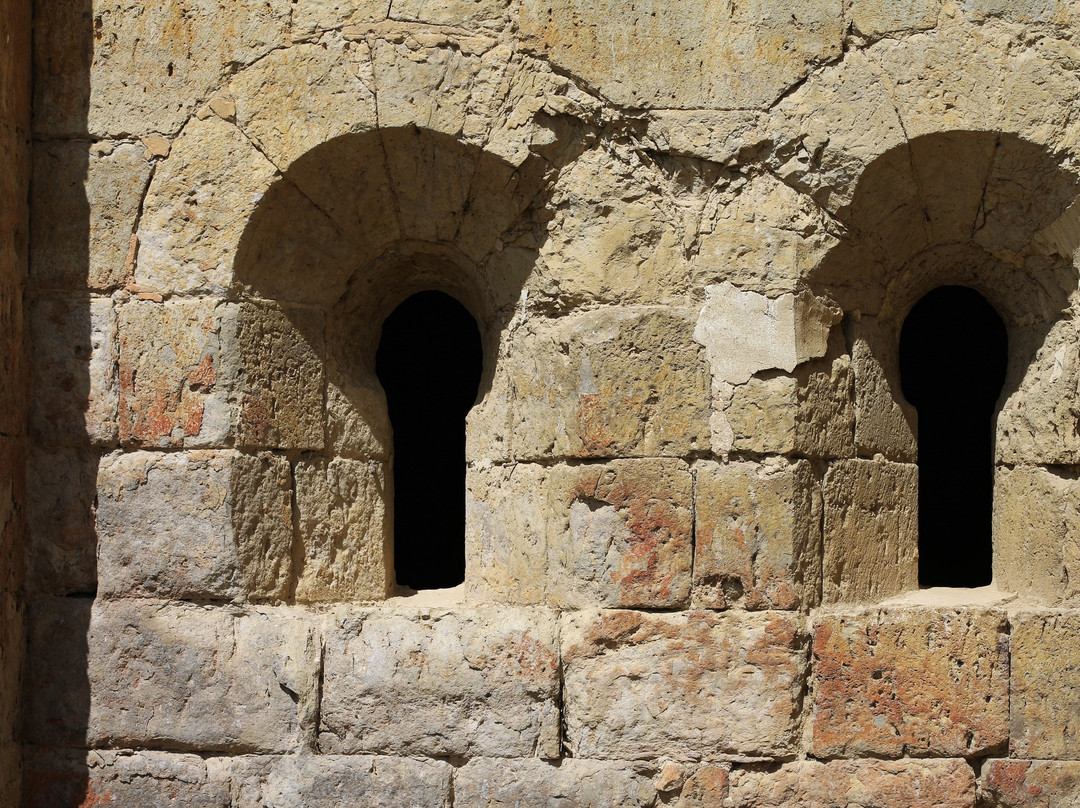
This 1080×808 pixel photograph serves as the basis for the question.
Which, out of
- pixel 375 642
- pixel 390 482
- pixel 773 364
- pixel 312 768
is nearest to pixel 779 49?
pixel 773 364

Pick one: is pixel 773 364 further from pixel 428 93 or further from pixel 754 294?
pixel 428 93

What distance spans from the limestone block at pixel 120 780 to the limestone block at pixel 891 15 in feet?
12.0

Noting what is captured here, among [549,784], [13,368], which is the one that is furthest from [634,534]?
[13,368]

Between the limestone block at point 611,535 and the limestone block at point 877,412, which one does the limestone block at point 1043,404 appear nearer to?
the limestone block at point 877,412

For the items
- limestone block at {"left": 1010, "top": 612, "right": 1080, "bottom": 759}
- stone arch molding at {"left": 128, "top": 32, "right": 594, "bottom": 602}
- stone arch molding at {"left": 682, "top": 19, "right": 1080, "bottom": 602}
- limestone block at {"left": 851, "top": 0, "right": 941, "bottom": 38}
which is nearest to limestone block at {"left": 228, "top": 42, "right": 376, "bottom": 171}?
stone arch molding at {"left": 128, "top": 32, "right": 594, "bottom": 602}

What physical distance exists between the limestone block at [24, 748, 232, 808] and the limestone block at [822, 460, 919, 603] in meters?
2.42

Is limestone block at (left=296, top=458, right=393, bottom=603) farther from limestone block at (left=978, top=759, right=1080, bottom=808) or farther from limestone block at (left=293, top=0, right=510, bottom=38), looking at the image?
limestone block at (left=978, top=759, right=1080, bottom=808)

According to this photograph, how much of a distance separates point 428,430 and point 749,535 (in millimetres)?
1872

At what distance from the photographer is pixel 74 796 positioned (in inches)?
157

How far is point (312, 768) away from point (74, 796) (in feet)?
3.02

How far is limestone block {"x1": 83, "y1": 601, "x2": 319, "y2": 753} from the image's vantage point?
13.0 ft

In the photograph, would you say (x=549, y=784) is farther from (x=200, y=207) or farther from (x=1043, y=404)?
(x=200, y=207)

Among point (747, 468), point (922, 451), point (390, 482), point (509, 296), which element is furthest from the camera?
point (922, 451)

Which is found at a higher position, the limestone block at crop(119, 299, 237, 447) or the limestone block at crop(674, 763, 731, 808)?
the limestone block at crop(119, 299, 237, 447)
